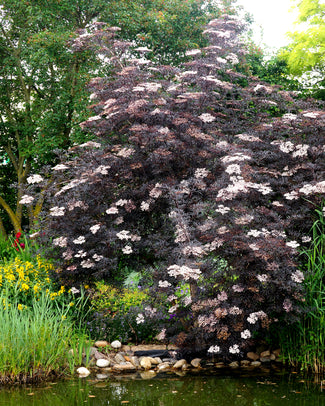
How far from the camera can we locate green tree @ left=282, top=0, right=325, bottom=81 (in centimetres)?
988

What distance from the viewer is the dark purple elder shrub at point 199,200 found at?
375 cm

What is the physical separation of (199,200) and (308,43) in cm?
751

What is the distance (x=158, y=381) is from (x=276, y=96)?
3431 mm

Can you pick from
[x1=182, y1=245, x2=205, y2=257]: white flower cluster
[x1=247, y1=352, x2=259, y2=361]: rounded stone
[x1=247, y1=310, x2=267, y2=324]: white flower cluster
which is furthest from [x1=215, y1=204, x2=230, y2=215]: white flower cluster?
[x1=247, y1=352, x2=259, y2=361]: rounded stone

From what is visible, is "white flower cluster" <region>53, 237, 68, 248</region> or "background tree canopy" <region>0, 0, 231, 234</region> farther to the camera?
"background tree canopy" <region>0, 0, 231, 234</region>

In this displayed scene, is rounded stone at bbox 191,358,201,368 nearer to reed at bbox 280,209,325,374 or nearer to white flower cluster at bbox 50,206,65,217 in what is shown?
reed at bbox 280,209,325,374

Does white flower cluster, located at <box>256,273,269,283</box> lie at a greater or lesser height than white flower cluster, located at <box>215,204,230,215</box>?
lesser

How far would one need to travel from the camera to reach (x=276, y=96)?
5.20 metres

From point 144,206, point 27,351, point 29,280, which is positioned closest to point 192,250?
point 144,206

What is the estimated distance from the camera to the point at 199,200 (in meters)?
4.32

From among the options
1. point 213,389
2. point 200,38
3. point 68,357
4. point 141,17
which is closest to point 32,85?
point 141,17

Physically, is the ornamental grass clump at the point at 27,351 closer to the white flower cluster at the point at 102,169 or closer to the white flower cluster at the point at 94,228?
the white flower cluster at the point at 94,228

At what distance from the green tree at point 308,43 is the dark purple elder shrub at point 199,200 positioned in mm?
5186

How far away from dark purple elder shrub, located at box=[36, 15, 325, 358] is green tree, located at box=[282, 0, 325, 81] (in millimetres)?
5186
